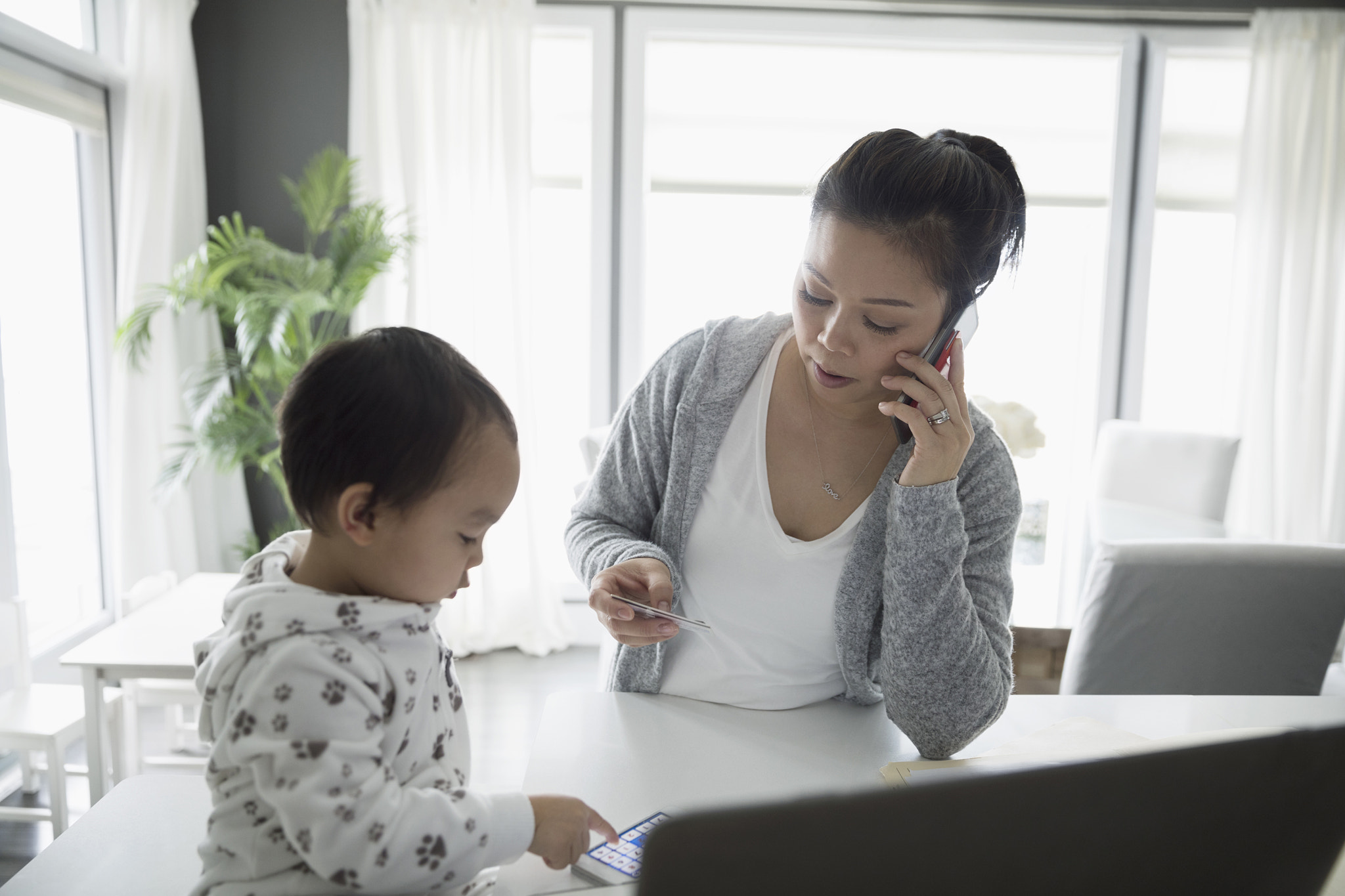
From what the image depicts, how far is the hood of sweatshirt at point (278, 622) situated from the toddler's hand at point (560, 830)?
0.62ft

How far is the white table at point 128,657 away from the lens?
201cm

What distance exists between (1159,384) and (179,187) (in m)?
4.15

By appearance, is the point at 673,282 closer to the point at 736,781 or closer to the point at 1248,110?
the point at 1248,110

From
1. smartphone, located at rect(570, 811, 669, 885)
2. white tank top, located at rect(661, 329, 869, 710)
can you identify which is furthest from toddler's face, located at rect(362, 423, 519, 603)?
white tank top, located at rect(661, 329, 869, 710)

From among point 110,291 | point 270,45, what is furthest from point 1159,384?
point 110,291

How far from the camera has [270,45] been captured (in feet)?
11.7

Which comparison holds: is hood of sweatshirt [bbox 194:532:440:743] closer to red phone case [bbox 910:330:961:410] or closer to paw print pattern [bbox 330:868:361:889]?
paw print pattern [bbox 330:868:361:889]

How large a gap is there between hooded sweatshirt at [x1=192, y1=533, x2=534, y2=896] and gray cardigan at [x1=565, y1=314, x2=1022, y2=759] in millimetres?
426

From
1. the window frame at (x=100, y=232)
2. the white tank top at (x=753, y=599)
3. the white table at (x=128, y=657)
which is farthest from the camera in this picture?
the window frame at (x=100, y=232)

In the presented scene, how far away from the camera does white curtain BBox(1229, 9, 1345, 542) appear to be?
141 inches

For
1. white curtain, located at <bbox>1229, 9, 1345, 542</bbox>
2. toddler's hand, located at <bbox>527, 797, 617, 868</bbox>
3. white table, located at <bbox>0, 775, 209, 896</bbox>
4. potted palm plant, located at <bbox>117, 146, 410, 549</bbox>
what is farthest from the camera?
white curtain, located at <bbox>1229, 9, 1345, 542</bbox>

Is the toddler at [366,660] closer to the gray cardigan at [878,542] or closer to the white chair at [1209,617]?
the gray cardigan at [878,542]

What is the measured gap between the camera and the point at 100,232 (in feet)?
10.5

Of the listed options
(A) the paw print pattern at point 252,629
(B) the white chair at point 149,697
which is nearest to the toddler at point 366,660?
(A) the paw print pattern at point 252,629
